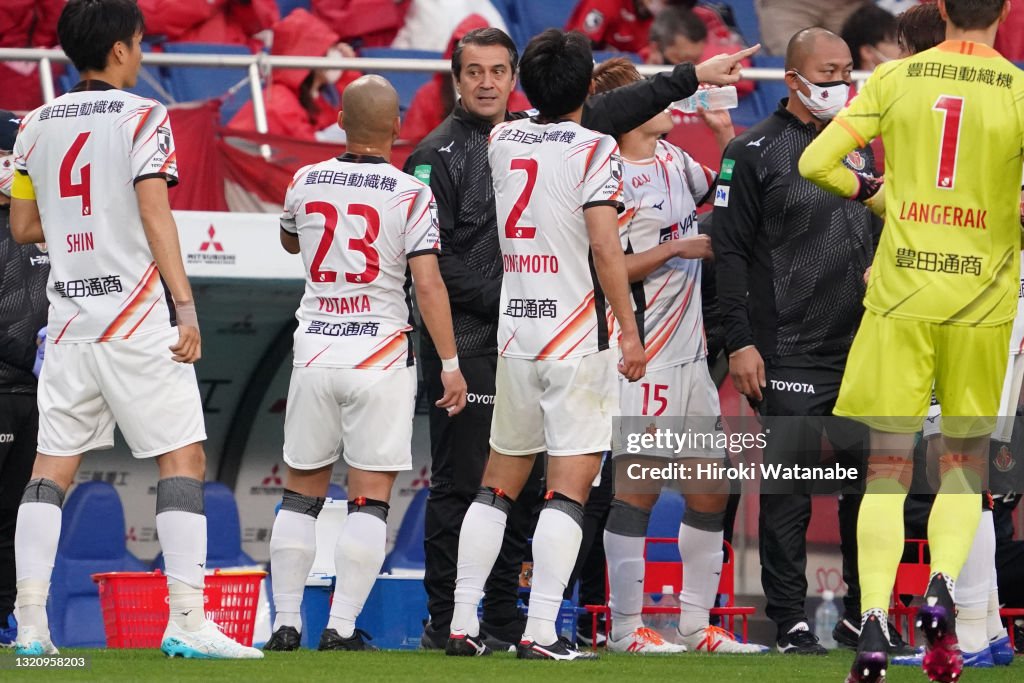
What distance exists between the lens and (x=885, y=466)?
206 inches

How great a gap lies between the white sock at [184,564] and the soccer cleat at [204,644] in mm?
24

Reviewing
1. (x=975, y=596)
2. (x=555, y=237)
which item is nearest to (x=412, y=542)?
(x=555, y=237)

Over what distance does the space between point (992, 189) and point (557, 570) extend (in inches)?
78.8

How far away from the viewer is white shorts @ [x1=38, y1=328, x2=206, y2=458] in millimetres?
5664

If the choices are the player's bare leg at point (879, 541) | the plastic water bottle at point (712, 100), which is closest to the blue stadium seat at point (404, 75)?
the plastic water bottle at point (712, 100)

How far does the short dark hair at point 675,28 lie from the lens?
1066cm

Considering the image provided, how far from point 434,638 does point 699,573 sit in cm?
116

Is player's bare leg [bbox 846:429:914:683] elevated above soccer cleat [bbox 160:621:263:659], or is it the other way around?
player's bare leg [bbox 846:429:914:683]

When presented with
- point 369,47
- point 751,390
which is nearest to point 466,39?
point 751,390

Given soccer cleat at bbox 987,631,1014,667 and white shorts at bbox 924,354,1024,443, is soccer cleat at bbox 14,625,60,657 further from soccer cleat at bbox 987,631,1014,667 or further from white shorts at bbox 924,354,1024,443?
white shorts at bbox 924,354,1024,443

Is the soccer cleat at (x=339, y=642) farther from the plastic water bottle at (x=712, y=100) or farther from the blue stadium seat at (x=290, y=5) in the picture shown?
the blue stadium seat at (x=290, y=5)

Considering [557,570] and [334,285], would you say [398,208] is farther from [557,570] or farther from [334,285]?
[557,570]

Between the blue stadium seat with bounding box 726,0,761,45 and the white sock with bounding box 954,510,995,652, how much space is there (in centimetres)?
774

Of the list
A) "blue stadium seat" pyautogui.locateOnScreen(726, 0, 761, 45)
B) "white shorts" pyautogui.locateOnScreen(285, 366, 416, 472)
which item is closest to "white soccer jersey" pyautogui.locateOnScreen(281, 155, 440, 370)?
"white shorts" pyautogui.locateOnScreen(285, 366, 416, 472)
